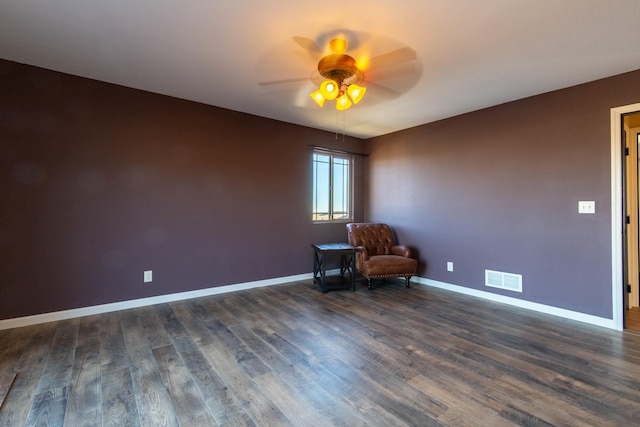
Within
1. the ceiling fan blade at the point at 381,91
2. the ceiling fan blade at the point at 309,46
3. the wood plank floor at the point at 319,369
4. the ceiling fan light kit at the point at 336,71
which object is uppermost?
the ceiling fan blade at the point at 381,91

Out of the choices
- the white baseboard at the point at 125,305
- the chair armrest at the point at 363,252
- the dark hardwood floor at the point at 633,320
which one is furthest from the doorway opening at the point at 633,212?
the white baseboard at the point at 125,305

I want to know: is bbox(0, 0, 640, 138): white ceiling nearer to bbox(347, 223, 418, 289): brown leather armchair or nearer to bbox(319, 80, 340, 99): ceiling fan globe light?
bbox(319, 80, 340, 99): ceiling fan globe light

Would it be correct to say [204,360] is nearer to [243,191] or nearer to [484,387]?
[484,387]

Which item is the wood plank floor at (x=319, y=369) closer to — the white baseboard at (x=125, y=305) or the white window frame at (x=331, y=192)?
the white baseboard at (x=125, y=305)

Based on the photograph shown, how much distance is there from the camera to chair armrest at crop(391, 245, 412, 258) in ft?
14.6

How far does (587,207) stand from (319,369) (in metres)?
3.14

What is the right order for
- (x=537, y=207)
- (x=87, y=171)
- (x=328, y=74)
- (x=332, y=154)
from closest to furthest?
(x=328, y=74) → (x=87, y=171) → (x=537, y=207) → (x=332, y=154)

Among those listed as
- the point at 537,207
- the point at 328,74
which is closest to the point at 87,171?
the point at 328,74

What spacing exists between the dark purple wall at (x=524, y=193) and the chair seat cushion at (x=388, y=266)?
0.45 meters

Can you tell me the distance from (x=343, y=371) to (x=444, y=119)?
3.71 meters

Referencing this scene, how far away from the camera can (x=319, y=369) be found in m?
2.11

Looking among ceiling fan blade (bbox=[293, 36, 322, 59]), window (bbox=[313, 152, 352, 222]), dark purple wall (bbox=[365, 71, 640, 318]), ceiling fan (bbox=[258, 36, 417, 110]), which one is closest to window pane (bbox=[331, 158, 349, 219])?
window (bbox=[313, 152, 352, 222])

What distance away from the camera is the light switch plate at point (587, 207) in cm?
297

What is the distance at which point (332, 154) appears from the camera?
514 centimetres
